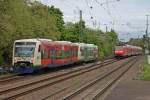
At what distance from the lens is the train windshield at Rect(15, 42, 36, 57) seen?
36.5m

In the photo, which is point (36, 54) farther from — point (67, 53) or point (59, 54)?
point (67, 53)

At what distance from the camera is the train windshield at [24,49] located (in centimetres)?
3650

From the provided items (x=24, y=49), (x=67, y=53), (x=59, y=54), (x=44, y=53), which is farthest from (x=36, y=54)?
(x=67, y=53)

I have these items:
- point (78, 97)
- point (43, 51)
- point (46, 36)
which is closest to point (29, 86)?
point (78, 97)

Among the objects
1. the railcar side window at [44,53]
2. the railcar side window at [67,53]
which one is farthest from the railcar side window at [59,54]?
the railcar side window at [44,53]

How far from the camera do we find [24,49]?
36812 mm

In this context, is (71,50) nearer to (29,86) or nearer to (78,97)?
(29,86)

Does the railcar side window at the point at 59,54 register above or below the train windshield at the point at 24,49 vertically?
below

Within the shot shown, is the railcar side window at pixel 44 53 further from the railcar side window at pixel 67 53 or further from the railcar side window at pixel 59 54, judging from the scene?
the railcar side window at pixel 67 53

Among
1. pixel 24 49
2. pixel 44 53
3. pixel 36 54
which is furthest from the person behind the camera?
pixel 44 53

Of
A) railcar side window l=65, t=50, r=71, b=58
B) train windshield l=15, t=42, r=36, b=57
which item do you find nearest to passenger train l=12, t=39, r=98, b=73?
train windshield l=15, t=42, r=36, b=57

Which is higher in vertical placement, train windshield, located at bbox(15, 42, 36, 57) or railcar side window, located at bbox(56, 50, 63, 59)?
train windshield, located at bbox(15, 42, 36, 57)

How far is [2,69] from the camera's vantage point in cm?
3828

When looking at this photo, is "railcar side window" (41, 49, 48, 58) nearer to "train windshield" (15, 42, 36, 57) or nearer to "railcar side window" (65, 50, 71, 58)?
"train windshield" (15, 42, 36, 57)
